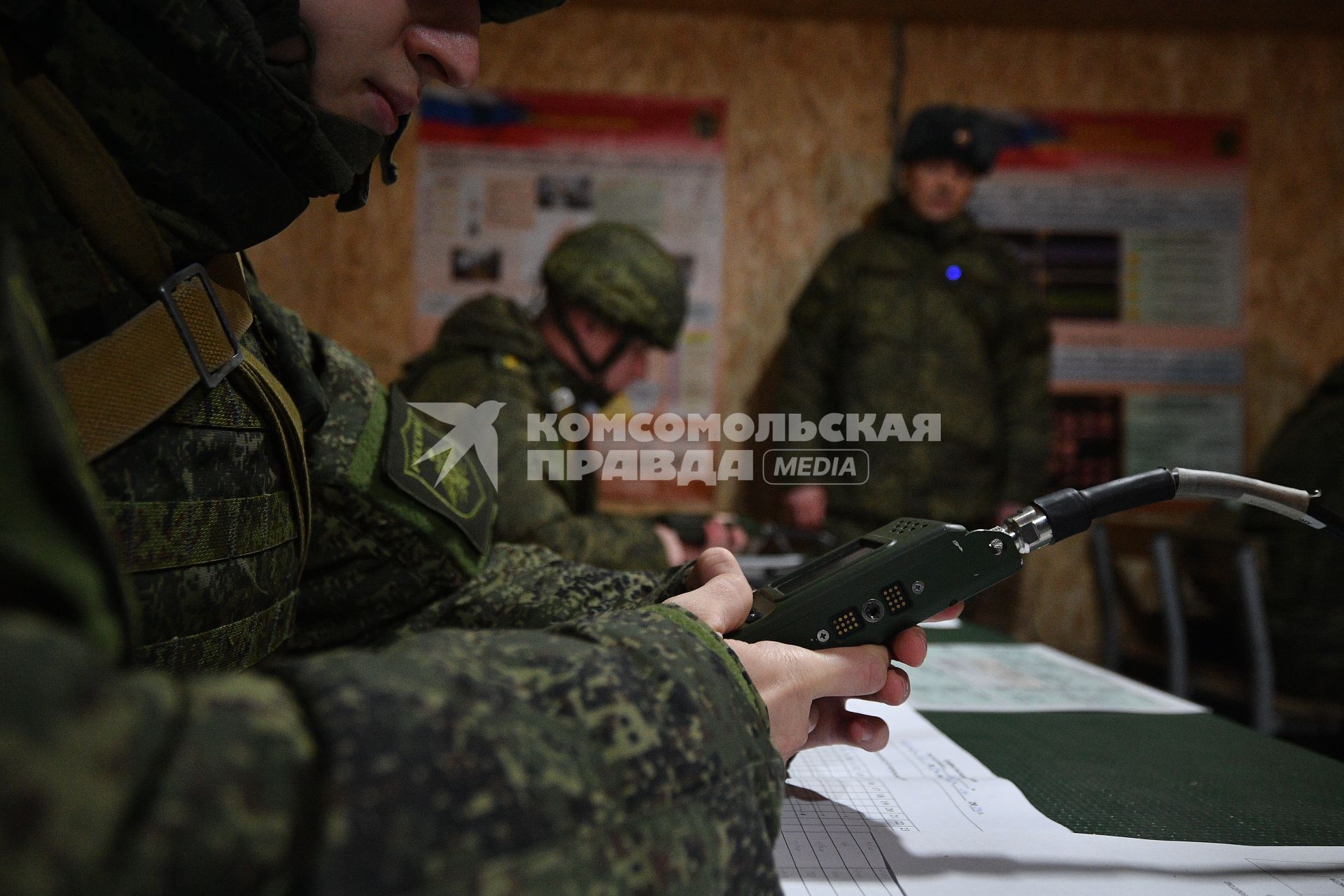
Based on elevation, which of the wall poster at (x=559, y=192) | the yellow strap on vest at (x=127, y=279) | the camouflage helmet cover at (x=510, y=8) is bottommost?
the yellow strap on vest at (x=127, y=279)

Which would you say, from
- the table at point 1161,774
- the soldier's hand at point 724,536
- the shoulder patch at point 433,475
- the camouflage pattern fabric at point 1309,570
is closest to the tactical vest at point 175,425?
the shoulder patch at point 433,475

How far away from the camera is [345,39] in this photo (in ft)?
1.77

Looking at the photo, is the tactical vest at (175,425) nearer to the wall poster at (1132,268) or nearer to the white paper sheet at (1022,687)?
the white paper sheet at (1022,687)

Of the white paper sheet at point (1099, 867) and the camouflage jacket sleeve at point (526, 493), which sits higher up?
the camouflage jacket sleeve at point (526, 493)

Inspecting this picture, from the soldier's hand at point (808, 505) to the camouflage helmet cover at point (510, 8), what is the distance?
1.58 meters

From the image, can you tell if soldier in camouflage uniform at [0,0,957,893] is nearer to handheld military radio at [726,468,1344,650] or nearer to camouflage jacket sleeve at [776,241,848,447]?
handheld military radio at [726,468,1344,650]

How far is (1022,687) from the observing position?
978 millimetres

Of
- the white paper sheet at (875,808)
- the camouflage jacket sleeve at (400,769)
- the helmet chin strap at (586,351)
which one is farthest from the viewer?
the helmet chin strap at (586,351)

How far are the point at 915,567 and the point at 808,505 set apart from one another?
1595 mm

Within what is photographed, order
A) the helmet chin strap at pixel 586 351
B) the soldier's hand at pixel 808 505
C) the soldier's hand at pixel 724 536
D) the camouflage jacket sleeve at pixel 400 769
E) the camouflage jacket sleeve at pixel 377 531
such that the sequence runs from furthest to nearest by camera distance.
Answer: the soldier's hand at pixel 808 505 < the helmet chin strap at pixel 586 351 < the soldier's hand at pixel 724 536 < the camouflage jacket sleeve at pixel 377 531 < the camouflage jacket sleeve at pixel 400 769

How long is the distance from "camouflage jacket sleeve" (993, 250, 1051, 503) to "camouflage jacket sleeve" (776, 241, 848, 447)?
448mm

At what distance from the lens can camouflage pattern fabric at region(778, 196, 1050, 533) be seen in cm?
219

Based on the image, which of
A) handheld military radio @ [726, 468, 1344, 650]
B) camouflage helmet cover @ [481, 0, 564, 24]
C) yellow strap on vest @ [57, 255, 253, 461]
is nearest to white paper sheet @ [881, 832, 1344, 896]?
handheld military radio @ [726, 468, 1344, 650]

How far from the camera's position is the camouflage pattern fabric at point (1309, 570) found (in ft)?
5.18
